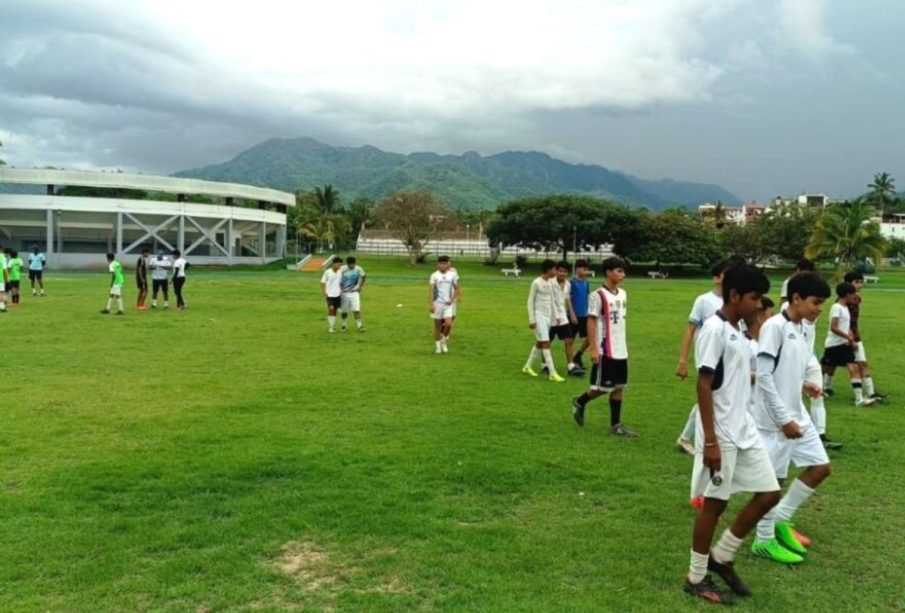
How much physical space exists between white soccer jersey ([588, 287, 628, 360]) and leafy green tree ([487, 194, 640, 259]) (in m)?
54.9

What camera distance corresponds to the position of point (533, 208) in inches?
2530

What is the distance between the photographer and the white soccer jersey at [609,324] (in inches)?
307

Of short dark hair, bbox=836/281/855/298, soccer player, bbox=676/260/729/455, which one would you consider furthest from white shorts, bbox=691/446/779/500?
short dark hair, bbox=836/281/855/298

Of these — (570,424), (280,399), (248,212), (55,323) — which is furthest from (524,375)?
(248,212)

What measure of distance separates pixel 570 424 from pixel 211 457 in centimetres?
383

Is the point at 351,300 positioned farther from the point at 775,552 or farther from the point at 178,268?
the point at 775,552

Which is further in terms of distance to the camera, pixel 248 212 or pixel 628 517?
pixel 248 212

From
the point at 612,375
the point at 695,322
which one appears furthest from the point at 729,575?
the point at 695,322

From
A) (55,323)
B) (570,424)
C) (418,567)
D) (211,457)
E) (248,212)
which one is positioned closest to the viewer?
(418,567)

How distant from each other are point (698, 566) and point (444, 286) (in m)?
9.42

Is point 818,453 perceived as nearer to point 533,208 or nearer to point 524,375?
point 524,375

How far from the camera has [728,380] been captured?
4.12 metres

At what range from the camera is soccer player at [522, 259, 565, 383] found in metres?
11.0

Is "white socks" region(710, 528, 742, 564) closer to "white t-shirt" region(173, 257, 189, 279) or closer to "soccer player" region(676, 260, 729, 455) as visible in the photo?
"soccer player" region(676, 260, 729, 455)
